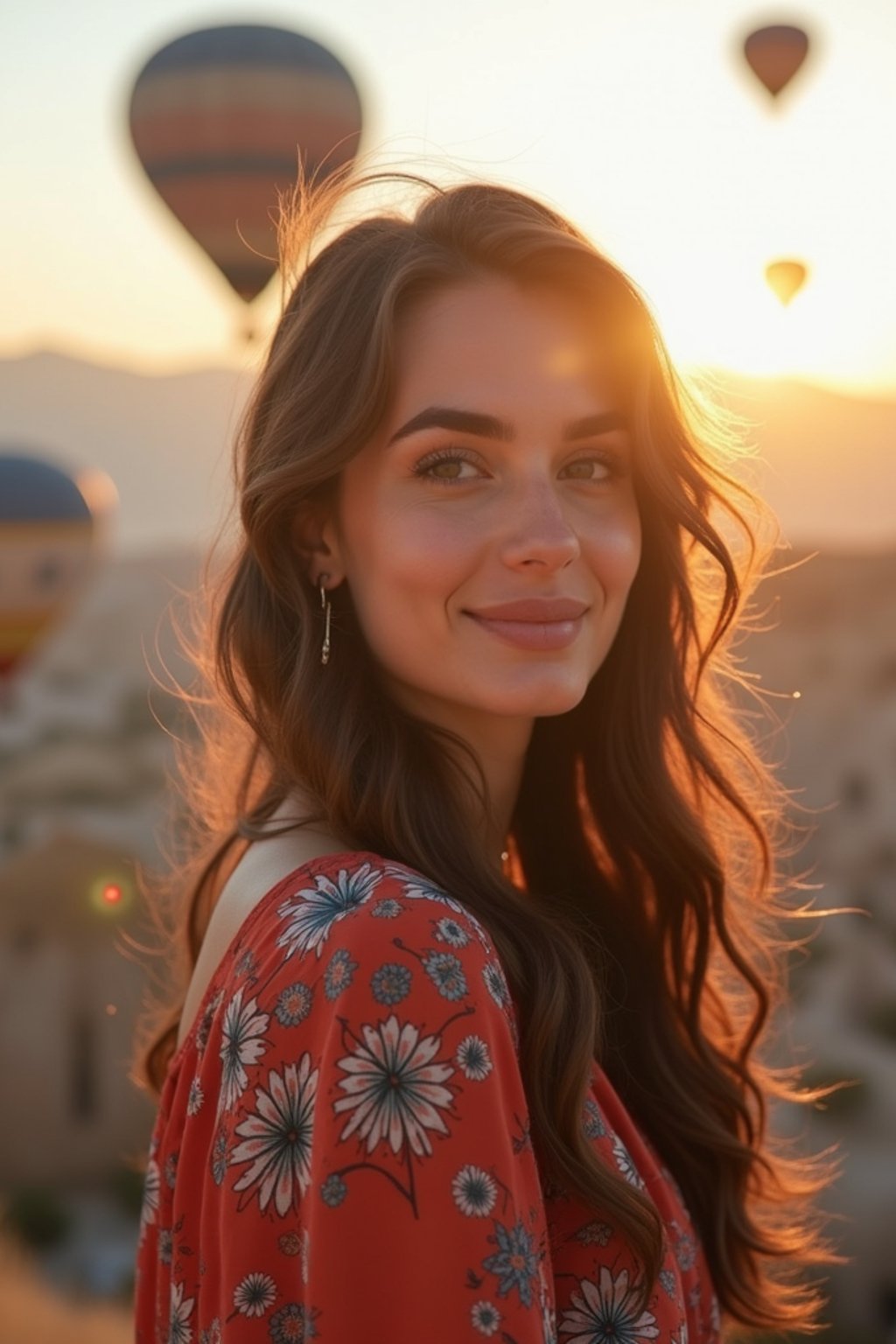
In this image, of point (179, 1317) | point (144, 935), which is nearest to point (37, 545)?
point (144, 935)

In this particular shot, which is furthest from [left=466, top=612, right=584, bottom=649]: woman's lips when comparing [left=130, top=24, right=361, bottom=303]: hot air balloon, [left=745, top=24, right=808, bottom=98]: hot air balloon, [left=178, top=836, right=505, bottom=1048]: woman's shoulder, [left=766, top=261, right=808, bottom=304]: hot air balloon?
[left=745, top=24, right=808, bottom=98]: hot air balloon

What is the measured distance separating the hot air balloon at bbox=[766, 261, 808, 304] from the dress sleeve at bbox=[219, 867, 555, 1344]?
59.0 feet

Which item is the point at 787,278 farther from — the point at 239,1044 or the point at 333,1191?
the point at 333,1191

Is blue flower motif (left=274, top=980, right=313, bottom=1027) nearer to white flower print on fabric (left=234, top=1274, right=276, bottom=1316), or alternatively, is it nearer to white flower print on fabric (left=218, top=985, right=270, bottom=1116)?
white flower print on fabric (left=218, top=985, right=270, bottom=1116)

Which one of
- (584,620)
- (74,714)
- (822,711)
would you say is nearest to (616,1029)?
(584,620)

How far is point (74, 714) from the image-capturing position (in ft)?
157

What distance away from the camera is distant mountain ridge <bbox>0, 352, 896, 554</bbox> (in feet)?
303

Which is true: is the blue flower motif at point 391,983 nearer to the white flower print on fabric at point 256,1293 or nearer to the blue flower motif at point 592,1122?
the white flower print on fabric at point 256,1293

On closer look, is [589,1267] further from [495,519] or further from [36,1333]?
[36,1333]

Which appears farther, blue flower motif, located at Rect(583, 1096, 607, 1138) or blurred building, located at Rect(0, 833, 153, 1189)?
blurred building, located at Rect(0, 833, 153, 1189)

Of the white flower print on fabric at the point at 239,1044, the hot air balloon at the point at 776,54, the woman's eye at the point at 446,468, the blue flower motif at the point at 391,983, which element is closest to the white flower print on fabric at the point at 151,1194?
the white flower print on fabric at the point at 239,1044

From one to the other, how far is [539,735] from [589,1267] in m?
0.97

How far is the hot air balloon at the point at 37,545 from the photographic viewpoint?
22.5 m

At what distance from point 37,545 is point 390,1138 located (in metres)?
22.0
